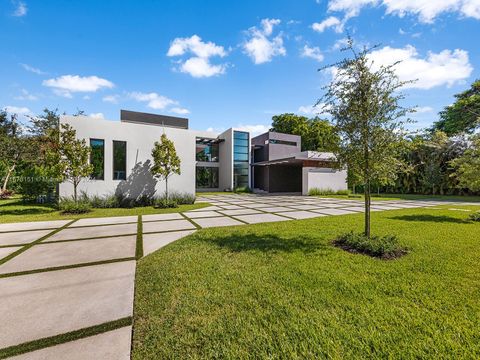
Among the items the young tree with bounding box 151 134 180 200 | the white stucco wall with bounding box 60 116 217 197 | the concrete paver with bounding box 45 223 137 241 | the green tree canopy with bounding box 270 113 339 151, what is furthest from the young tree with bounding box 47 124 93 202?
the green tree canopy with bounding box 270 113 339 151

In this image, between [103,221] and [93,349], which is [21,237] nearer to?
[103,221]

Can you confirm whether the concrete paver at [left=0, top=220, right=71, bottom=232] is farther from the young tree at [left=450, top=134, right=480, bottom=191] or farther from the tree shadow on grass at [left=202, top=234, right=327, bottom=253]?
the young tree at [left=450, top=134, right=480, bottom=191]

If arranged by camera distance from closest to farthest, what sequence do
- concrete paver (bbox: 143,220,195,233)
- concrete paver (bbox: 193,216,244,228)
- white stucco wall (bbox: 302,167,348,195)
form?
concrete paver (bbox: 143,220,195,233) → concrete paver (bbox: 193,216,244,228) → white stucco wall (bbox: 302,167,348,195)

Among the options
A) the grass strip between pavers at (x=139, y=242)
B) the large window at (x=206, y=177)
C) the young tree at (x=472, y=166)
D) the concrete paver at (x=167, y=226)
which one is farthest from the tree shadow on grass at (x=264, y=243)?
the large window at (x=206, y=177)

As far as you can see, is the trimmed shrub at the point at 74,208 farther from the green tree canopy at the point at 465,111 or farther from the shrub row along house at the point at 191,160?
the green tree canopy at the point at 465,111

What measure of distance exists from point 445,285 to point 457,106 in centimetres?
3107

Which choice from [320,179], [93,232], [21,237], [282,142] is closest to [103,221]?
[93,232]

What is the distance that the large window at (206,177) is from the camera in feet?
92.7

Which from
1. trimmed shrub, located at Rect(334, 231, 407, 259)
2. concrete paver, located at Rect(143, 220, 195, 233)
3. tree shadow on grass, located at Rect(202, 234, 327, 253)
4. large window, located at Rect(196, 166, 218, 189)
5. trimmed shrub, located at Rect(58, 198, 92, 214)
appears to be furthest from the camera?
large window, located at Rect(196, 166, 218, 189)

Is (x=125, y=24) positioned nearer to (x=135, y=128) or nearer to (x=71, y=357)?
(x=135, y=128)

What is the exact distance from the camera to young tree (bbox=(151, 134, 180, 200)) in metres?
12.5

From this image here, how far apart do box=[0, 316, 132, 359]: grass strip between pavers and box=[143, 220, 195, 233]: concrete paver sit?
176 inches

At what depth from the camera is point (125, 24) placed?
9906 mm

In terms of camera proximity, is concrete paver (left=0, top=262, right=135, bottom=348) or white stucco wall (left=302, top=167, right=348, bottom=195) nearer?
concrete paver (left=0, top=262, right=135, bottom=348)
